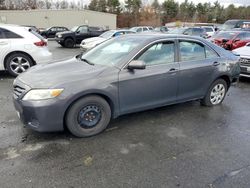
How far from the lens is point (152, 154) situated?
329cm

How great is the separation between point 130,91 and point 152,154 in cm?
108

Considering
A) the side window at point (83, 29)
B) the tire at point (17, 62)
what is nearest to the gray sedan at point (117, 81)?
the tire at point (17, 62)

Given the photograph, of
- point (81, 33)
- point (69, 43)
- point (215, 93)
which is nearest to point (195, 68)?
point (215, 93)

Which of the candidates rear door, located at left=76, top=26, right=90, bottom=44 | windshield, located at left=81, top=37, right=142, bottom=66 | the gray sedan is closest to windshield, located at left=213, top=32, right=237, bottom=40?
the gray sedan

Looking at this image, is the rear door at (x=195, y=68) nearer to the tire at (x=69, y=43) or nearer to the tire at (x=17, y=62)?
the tire at (x=17, y=62)

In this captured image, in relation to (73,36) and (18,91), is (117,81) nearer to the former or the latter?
(18,91)

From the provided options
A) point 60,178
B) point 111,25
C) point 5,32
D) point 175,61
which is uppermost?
point 111,25

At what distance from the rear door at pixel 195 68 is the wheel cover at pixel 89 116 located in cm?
163

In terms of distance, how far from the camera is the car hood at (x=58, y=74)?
3441 millimetres

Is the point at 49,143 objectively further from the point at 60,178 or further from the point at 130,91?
the point at 130,91

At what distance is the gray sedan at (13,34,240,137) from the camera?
339cm

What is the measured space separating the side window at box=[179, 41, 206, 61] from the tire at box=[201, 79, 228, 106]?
0.72 metres

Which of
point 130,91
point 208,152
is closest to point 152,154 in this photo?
point 208,152

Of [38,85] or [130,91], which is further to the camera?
[130,91]
